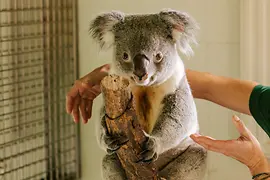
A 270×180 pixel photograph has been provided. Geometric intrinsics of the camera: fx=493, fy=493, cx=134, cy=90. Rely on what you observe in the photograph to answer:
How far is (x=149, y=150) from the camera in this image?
32.1 inches

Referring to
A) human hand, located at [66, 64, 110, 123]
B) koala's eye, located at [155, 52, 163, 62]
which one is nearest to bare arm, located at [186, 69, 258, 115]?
human hand, located at [66, 64, 110, 123]

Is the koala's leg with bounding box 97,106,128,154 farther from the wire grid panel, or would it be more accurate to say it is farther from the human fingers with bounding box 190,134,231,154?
the wire grid panel

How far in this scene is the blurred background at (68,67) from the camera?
1612 mm

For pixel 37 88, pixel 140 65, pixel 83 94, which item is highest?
pixel 140 65

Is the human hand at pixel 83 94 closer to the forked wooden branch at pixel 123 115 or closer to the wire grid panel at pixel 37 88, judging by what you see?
the forked wooden branch at pixel 123 115

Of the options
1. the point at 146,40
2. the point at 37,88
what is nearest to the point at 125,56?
the point at 146,40

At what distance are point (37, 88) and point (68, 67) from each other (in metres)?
0.17

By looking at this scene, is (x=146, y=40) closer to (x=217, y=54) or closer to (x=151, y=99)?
(x=151, y=99)

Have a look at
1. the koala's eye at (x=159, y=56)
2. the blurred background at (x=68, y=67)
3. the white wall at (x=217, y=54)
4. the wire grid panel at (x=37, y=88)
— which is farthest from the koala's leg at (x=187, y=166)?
the wire grid panel at (x=37, y=88)

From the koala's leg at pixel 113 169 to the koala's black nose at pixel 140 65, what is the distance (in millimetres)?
219

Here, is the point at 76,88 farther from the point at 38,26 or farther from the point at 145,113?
the point at 38,26

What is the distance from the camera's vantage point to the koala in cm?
82

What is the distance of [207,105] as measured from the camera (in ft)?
5.60

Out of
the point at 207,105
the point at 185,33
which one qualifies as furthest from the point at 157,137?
the point at 207,105
